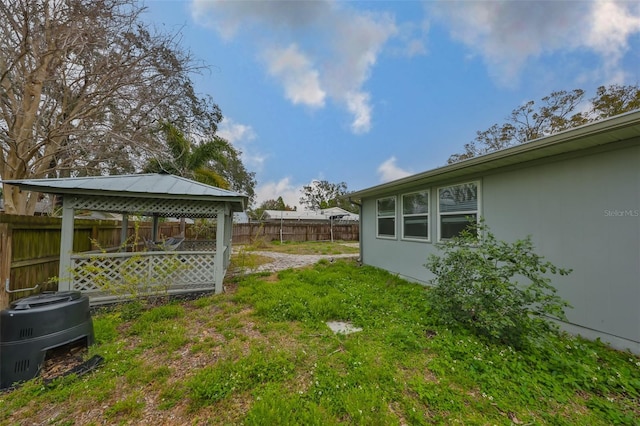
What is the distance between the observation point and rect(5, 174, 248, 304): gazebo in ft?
13.4

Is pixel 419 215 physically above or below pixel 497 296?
above

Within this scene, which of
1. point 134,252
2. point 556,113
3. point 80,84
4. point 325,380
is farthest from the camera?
point 556,113

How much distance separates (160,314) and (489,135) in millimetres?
20938

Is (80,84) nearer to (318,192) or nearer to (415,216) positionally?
(415,216)

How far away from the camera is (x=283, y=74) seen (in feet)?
32.6

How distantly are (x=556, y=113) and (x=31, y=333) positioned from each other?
835 inches

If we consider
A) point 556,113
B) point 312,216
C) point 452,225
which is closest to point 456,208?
point 452,225

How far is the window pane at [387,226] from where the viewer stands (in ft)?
22.8

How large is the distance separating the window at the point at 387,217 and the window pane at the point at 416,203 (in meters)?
0.47

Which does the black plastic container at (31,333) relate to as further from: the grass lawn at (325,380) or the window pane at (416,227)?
the window pane at (416,227)

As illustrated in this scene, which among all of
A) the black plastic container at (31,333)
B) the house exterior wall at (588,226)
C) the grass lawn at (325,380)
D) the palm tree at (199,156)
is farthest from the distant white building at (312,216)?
the black plastic container at (31,333)

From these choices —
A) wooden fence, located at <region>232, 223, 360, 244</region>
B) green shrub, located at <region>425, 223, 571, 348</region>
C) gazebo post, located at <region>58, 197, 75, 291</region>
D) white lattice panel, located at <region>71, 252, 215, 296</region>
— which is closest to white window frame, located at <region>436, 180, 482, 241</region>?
green shrub, located at <region>425, 223, 571, 348</region>

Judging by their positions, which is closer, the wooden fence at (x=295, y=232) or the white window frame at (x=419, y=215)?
the white window frame at (x=419, y=215)

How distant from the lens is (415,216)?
6.04 m
